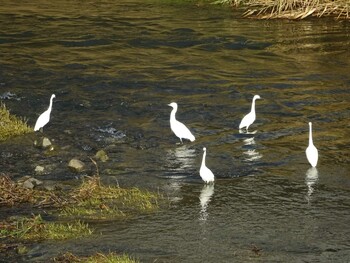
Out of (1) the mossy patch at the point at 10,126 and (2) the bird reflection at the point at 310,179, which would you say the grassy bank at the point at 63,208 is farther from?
(1) the mossy patch at the point at 10,126

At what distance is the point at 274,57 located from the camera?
2402 centimetres

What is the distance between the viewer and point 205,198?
→ 12.5 meters

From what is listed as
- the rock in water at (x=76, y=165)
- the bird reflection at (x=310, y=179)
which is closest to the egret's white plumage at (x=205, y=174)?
the bird reflection at (x=310, y=179)

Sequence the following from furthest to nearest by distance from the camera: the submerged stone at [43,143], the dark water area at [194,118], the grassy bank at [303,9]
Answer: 1. the grassy bank at [303,9]
2. the submerged stone at [43,143]
3. the dark water area at [194,118]

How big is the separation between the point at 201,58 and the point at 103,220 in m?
13.1

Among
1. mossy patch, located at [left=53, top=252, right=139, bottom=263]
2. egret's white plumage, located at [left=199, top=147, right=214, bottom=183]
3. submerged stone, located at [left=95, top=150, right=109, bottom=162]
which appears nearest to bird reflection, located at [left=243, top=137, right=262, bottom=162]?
egret's white plumage, located at [left=199, top=147, right=214, bottom=183]

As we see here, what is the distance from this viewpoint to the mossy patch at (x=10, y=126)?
1566cm

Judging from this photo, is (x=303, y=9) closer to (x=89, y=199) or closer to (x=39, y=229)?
(x=89, y=199)

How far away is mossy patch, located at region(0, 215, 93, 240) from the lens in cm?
1063

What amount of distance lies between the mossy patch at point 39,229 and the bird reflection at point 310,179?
3.49 m

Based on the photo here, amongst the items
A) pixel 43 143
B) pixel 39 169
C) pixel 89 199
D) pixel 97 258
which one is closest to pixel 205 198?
pixel 89 199

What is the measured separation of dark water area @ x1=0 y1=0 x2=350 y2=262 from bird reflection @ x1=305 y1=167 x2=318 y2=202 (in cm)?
3

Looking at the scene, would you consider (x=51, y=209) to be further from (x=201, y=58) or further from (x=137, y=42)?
(x=137, y=42)

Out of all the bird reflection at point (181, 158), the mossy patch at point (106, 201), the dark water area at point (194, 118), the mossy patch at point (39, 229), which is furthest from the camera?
the bird reflection at point (181, 158)
